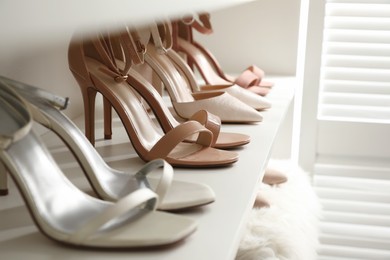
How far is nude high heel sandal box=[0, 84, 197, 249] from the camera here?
0.69m

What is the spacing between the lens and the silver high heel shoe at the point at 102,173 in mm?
802

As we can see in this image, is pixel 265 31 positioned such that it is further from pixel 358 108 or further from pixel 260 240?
pixel 260 240

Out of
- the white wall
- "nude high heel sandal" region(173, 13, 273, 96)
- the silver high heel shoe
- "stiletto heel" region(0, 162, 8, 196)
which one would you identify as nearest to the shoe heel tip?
"stiletto heel" region(0, 162, 8, 196)

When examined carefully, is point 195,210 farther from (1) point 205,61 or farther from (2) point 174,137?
(1) point 205,61

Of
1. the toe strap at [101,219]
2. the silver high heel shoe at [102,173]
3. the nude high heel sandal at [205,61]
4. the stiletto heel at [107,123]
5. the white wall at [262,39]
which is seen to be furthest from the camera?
the white wall at [262,39]

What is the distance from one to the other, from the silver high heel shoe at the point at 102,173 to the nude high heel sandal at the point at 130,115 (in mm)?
111

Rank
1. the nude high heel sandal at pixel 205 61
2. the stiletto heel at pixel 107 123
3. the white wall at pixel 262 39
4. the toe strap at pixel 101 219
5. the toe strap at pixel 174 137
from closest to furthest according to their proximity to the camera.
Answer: the toe strap at pixel 101 219 → the toe strap at pixel 174 137 → the stiletto heel at pixel 107 123 → the nude high heel sandal at pixel 205 61 → the white wall at pixel 262 39

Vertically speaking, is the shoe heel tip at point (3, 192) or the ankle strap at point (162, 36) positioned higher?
the ankle strap at point (162, 36)

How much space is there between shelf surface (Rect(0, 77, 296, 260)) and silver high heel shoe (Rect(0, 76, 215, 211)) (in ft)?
0.07

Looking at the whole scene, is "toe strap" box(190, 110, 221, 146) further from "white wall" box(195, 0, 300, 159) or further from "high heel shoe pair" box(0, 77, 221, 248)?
"white wall" box(195, 0, 300, 159)

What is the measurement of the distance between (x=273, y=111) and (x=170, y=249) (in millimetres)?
721

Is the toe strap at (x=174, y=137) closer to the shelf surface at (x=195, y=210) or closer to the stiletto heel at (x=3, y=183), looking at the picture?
the shelf surface at (x=195, y=210)

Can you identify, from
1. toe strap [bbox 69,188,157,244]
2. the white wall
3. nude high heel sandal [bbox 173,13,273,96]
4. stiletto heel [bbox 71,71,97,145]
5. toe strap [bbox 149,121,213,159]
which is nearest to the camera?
toe strap [bbox 69,188,157,244]

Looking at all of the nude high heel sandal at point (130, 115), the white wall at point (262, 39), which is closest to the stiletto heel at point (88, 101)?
the nude high heel sandal at point (130, 115)
